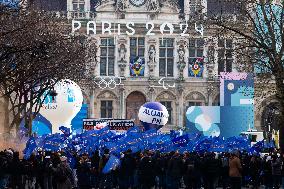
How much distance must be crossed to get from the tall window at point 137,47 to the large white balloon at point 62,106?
2474cm

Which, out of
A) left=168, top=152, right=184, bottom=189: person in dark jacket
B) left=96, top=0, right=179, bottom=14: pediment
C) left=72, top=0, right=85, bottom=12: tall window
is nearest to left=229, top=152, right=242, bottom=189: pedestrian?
left=168, top=152, right=184, bottom=189: person in dark jacket

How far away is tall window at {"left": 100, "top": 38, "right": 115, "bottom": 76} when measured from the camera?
70.6 meters

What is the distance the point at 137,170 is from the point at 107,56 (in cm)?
3858

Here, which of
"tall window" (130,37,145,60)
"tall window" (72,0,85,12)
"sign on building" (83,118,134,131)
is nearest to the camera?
"sign on building" (83,118,134,131)

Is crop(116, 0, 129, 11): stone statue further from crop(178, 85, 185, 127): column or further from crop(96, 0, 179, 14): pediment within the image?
crop(178, 85, 185, 127): column

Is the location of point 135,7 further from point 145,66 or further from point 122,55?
point 145,66

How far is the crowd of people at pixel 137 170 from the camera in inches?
1195

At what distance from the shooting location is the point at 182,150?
121 feet

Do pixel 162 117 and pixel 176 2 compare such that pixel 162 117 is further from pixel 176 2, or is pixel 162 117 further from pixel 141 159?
pixel 176 2

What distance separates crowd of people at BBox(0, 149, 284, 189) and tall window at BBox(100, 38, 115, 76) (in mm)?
35164

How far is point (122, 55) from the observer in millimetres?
70188

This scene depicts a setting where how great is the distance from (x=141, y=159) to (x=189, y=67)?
3964 centimetres

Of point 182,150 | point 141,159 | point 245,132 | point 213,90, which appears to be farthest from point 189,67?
point 141,159

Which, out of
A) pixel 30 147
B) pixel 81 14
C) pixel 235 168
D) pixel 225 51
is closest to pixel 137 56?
pixel 81 14
